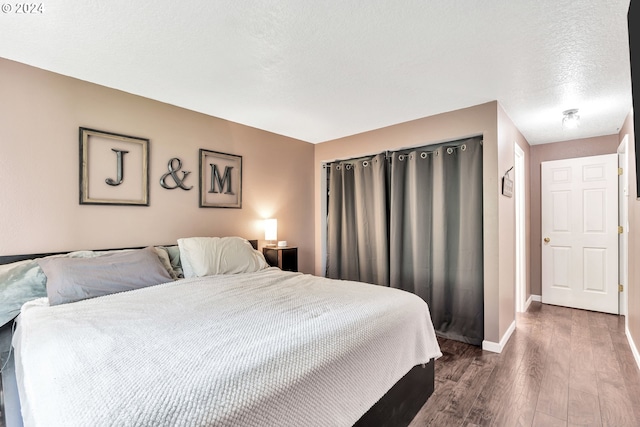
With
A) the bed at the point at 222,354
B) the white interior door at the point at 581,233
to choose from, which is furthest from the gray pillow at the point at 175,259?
the white interior door at the point at 581,233

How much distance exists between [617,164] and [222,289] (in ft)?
15.8

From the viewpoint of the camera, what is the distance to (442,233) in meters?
3.27

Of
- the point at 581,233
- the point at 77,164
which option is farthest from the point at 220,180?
the point at 581,233

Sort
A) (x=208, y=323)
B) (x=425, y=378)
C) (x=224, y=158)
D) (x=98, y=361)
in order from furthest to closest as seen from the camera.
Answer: (x=224, y=158), (x=425, y=378), (x=208, y=323), (x=98, y=361)

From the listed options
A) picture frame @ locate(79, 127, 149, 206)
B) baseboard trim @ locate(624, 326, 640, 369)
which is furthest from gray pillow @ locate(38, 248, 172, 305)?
baseboard trim @ locate(624, 326, 640, 369)

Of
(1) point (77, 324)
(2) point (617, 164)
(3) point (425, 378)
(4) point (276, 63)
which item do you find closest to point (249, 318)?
(1) point (77, 324)

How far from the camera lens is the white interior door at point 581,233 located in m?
3.77

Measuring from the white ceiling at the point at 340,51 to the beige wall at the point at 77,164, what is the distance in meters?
0.17

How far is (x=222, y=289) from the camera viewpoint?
213 cm

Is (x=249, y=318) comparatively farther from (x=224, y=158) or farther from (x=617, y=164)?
(x=617, y=164)

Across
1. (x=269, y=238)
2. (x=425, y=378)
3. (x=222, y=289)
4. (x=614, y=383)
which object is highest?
(x=269, y=238)

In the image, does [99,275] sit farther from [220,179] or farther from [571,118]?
[571,118]

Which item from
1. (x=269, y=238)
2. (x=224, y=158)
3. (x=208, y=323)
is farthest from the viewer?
(x=269, y=238)

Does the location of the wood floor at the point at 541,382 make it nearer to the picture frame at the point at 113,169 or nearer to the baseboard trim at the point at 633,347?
the baseboard trim at the point at 633,347
